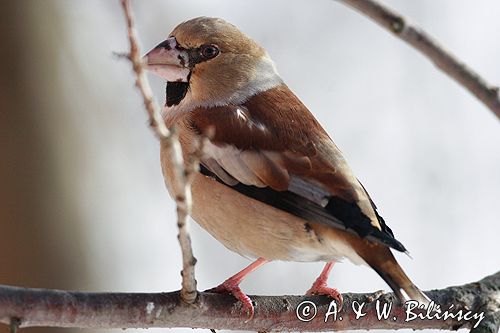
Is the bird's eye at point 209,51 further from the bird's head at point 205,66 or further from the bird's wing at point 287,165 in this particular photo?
the bird's wing at point 287,165

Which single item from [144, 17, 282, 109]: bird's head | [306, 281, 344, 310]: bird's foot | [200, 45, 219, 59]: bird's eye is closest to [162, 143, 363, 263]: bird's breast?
[306, 281, 344, 310]: bird's foot

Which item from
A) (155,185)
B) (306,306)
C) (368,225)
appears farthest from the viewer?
(155,185)

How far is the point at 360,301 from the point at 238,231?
51 cm

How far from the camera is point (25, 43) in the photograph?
5.57 m

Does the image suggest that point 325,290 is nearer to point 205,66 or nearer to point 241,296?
point 241,296

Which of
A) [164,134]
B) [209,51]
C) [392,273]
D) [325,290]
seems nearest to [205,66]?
[209,51]

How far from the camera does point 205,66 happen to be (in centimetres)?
386

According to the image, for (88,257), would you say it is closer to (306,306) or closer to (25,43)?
(25,43)

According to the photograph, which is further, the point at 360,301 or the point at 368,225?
the point at 360,301

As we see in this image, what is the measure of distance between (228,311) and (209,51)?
3.89 ft

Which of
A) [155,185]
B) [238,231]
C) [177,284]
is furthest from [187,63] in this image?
[155,185]

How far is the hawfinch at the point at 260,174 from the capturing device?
10.4 ft

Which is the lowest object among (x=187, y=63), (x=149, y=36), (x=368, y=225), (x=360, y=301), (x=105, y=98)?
(x=360, y=301)

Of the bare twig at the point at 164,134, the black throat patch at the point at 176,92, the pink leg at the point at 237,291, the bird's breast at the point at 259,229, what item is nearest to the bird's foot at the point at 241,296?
the pink leg at the point at 237,291
